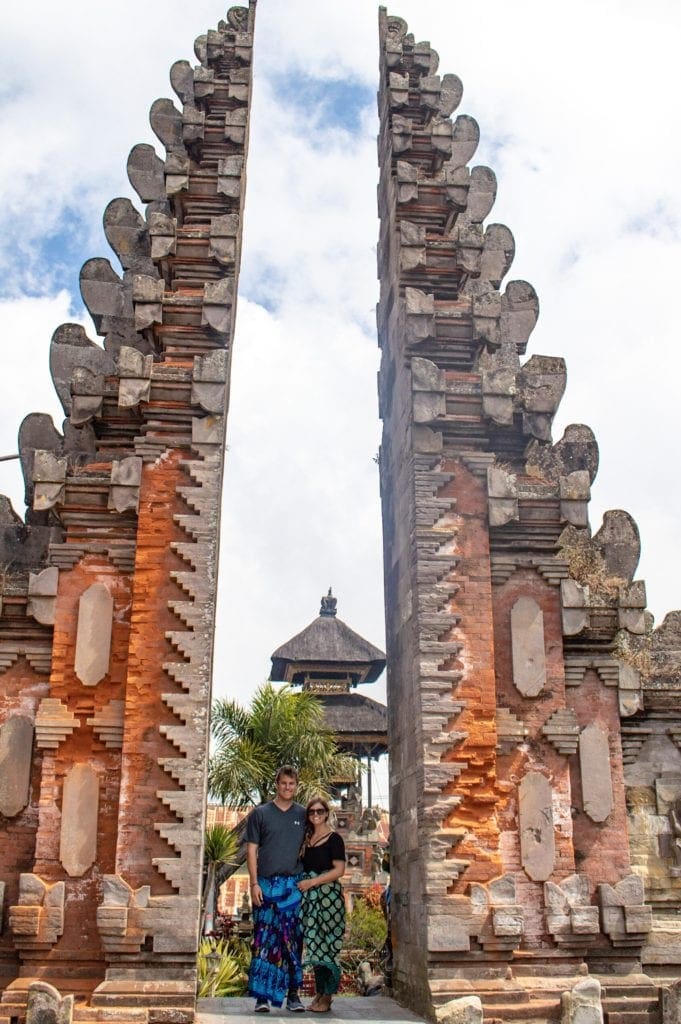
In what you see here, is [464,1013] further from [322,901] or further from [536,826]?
[536,826]

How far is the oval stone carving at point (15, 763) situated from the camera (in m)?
9.52

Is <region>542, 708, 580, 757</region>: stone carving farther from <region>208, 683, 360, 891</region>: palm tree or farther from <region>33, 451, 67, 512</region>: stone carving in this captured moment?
<region>208, 683, 360, 891</region>: palm tree

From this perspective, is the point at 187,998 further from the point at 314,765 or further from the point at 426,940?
the point at 314,765

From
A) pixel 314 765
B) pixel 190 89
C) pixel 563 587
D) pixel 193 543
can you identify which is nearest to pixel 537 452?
pixel 563 587

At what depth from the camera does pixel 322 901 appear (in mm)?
9047

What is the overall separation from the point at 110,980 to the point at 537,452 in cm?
664

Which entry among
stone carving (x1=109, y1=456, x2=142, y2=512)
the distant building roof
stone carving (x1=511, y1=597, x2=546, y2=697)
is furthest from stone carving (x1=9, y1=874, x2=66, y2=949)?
the distant building roof

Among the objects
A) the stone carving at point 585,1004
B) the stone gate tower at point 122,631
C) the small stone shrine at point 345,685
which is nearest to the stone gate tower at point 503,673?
the stone carving at point 585,1004

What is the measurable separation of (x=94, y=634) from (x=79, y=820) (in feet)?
5.33

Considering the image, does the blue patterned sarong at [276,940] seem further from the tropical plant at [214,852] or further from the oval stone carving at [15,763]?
the tropical plant at [214,852]

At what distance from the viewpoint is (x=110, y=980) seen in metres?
8.55

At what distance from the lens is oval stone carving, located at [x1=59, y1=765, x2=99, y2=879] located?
9.16 metres

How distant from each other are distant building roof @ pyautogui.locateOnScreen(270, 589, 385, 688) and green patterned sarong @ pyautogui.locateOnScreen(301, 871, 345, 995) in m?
25.4

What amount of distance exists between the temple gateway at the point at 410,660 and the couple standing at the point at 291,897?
1.83 feet
